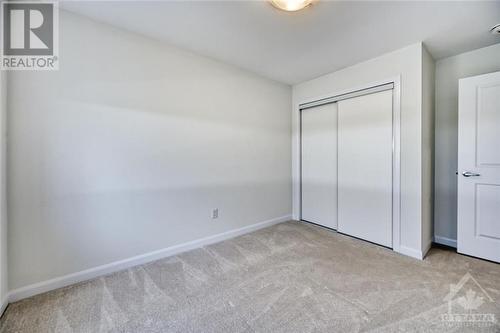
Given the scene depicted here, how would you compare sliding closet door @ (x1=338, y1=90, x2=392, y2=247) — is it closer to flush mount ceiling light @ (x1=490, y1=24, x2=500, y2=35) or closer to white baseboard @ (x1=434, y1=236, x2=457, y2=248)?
white baseboard @ (x1=434, y1=236, x2=457, y2=248)

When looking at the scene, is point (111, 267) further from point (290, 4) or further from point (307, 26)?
point (307, 26)

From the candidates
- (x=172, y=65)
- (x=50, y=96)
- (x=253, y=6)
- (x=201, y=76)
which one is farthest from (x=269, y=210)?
(x=50, y=96)

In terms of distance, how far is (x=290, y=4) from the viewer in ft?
5.53

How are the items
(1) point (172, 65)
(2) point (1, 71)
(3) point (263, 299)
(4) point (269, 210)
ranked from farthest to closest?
(4) point (269, 210) < (1) point (172, 65) < (3) point (263, 299) < (2) point (1, 71)

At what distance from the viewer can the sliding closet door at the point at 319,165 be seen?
126 inches

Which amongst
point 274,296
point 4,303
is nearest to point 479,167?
point 274,296

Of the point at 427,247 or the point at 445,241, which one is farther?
the point at 445,241

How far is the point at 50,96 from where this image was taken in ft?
5.78

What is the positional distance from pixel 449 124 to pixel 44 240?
4286 millimetres

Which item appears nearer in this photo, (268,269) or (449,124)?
(268,269)

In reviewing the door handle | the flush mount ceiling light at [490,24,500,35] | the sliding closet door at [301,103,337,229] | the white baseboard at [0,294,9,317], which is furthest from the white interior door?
the white baseboard at [0,294,9,317]

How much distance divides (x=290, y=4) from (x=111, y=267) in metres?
2.76

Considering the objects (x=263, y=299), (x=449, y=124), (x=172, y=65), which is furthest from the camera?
(x=449, y=124)

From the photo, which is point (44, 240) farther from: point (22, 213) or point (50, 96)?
point (50, 96)
